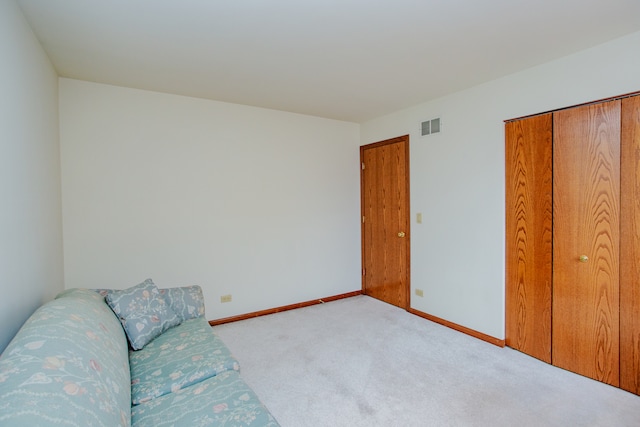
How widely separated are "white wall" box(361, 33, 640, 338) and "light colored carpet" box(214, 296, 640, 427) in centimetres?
44

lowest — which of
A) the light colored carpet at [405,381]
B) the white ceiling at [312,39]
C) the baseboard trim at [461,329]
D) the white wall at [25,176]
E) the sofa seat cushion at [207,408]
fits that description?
the light colored carpet at [405,381]

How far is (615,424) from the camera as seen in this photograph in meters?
1.88

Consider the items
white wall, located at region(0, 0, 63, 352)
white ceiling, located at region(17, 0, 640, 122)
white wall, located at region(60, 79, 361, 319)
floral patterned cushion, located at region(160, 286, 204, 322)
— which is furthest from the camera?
white wall, located at region(60, 79, 361, 319)

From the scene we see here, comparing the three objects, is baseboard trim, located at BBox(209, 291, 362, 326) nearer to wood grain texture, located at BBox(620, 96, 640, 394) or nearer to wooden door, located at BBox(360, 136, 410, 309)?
wooden door, located at BBox(360, 136, 410, 309)

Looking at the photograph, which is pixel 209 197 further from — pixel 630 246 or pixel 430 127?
pixel 630 246

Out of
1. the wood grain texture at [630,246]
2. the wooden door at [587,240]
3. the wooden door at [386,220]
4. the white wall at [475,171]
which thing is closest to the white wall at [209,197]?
the wooden door at [386,220]

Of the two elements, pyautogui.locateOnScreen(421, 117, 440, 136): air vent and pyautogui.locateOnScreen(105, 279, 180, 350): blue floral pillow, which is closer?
pyautogui.locateOnScreen(105, 279, 180, 350): blue floral pillow

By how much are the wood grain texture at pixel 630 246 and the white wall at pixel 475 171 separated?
0.85 feet

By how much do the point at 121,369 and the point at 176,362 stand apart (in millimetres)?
374

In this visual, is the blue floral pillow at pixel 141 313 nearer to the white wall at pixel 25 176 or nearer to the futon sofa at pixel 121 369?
the futon sofa at pixel 121 369

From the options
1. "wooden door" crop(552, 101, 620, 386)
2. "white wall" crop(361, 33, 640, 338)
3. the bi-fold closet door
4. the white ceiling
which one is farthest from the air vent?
"wooden door" crop(552, 101, 620, 386)

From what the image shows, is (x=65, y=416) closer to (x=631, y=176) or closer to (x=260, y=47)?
(x=260, y=47)

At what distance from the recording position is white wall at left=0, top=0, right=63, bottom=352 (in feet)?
5.03

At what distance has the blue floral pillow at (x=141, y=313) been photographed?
1977 millimetres
